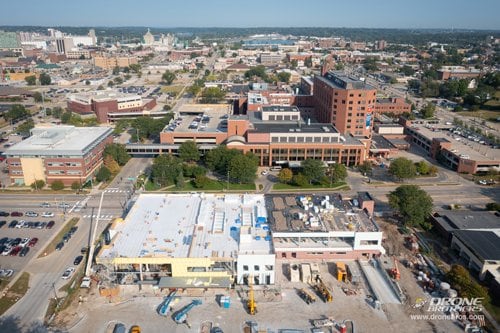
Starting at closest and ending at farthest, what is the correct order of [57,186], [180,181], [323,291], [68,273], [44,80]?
[323,291]
[68,273]
[57,186]
[180,181]
[44,80]

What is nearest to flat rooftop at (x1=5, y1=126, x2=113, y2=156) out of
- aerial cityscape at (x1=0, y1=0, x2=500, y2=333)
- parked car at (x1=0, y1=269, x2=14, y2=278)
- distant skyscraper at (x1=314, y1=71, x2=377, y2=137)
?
aerial cityscape at (x1=0, y1=0, x2=500, y2=333)

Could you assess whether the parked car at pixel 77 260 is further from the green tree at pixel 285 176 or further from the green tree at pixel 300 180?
the green tree at pixel 300 180

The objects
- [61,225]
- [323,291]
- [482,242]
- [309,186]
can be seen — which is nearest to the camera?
[323,291]

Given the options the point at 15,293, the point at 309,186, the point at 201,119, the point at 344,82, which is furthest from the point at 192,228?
the point at 344,82

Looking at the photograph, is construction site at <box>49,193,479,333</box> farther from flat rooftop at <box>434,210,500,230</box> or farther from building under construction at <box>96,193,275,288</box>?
flat rooftop at <box>434,210,500,230</box>

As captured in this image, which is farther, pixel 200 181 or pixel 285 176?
pixel 285 176

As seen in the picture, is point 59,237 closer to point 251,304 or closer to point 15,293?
point 15,293

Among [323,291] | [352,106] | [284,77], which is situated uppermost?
[352,106]

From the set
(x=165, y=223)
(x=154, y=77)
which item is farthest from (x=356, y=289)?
(x=154, y=77)
